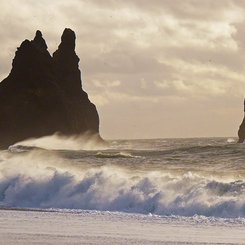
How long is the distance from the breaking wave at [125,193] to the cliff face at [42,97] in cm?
9548

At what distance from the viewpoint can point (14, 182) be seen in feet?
114

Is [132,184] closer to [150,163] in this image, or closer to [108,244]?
[108,244]

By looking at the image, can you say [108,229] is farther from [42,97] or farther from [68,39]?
[68,39]

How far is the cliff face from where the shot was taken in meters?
134

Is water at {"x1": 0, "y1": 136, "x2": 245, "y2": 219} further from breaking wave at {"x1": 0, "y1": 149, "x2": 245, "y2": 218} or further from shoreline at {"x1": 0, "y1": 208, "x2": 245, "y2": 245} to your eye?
shoreline at {"x1": 0, "y1": 208, "x2": 245, "y2": 245}

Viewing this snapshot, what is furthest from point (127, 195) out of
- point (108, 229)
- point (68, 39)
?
point (68, 39)

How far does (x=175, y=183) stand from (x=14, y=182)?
333 inches

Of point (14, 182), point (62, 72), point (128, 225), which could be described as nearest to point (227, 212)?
point (128, 225)

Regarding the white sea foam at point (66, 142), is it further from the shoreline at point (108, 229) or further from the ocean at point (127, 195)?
the shoreline at point (108, 229)

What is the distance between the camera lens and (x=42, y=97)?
13788 cm

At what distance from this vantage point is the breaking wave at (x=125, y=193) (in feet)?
87.9

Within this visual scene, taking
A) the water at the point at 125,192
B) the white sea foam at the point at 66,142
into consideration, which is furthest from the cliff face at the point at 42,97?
the water at the point at 125,192

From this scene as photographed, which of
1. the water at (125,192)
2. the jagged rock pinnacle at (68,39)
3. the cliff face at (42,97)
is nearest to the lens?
the water at (125,192)

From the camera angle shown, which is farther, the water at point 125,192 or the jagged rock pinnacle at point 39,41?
the jagged rock pinnacle at point 39,41
